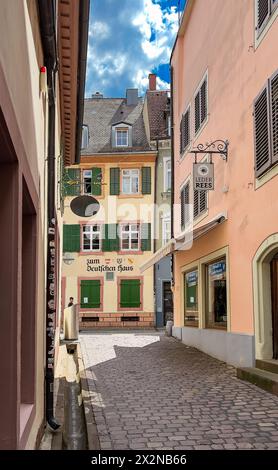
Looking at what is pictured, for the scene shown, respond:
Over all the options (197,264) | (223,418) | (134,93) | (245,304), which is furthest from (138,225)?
(223,418)

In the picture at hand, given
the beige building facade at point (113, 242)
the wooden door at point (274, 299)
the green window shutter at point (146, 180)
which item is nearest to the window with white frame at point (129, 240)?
the beige building facade at point (113, 242)

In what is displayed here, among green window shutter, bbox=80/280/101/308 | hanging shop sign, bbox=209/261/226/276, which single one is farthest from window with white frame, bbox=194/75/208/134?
green window shutter, bbox=80/280/101/308

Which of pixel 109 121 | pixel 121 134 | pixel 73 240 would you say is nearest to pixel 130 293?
pixel 73 240

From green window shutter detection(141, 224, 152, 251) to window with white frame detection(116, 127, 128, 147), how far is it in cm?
543

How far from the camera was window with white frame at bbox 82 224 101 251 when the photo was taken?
30.6 metres

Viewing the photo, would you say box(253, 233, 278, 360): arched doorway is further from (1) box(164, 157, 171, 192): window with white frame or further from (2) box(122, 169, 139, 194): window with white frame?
(2) box(122, 169, 139, 194): window with white frame

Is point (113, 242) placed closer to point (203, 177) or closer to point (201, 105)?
point (201, 105)

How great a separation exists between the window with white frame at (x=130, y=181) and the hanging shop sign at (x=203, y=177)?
61.1 feet

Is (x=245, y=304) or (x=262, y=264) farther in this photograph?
(x=245, y=304)

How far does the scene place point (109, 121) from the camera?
3519cm

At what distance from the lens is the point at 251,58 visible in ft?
34.9

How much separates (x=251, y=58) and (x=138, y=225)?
66.7 ft

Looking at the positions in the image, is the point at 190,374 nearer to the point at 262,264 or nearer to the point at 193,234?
the point at 262,264

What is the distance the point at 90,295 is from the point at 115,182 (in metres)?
6.39
